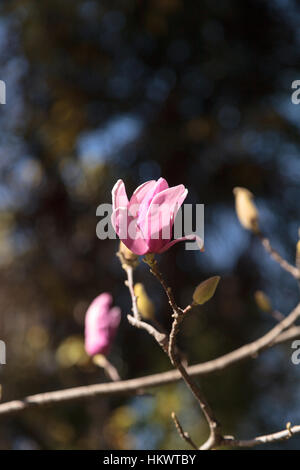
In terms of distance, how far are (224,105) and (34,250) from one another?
946 millimetres

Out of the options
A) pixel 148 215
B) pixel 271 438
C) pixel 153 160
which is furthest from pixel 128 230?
pixel 153 160

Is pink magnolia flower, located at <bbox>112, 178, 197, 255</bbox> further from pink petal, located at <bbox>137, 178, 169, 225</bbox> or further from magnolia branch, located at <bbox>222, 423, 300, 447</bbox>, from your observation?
magnolia branch, located at <bbox>222, 423, 300, 447</bbox>

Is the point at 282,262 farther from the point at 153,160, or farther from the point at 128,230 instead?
the point at 153,160

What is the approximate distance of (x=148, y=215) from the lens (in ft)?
1.44

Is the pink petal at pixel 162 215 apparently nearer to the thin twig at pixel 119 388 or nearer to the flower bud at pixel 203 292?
the flower bud at pixel 203 292

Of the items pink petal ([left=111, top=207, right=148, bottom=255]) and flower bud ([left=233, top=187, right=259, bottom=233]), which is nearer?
pink petal ([left=111, top=207, right=148, bottom=255])

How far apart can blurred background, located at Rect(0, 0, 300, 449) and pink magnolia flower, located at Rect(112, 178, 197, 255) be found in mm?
1281

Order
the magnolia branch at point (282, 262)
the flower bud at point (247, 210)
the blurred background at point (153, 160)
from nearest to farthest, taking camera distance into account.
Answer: the magnolia branch at point (282, 262), the flower bud at point (247, 210), the blurred background at point (153, 160)

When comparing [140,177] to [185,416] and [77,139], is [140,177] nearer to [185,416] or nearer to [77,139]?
[77,139]

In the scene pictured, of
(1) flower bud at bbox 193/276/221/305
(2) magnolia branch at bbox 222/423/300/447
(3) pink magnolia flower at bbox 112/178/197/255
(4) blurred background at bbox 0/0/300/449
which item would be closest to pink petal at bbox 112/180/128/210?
(3) pink magnolia flower at bbox 112/178/197/255


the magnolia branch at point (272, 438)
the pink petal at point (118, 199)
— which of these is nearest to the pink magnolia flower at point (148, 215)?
the pink petal at point (118, 199)

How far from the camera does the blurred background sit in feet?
5.93

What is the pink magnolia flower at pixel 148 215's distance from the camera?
437 mm

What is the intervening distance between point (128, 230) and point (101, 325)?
30cm
